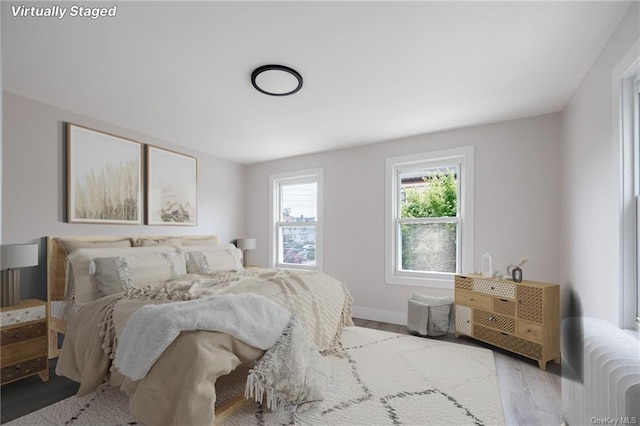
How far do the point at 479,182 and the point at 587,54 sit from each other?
64.3 inches

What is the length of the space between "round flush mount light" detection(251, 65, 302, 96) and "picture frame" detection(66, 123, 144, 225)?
2.05 meters

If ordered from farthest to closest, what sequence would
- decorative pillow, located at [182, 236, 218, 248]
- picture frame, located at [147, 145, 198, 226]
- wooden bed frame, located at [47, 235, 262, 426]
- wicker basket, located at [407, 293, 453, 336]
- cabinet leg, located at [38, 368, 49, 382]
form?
decorative pillow, located at [182, 236, 218, 248], picture frame, located at [147, 145, 198, 226], wicker basket, located at [407, 293, 453, 336], wooden bed frame, located at [47, 235, 262, 426], cabinet leg, located at [38, 368, 49, 382]

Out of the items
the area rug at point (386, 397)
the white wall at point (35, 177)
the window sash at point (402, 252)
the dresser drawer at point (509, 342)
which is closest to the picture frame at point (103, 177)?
the white wall at point (35, 177)

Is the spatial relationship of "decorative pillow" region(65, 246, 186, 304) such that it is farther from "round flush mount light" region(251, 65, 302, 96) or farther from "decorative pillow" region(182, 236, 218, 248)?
"round flush mount light" region(251, 65, 302, 96)

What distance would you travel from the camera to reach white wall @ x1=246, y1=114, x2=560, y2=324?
10.5ft

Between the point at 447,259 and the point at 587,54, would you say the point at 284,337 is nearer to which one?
the point at 447,259

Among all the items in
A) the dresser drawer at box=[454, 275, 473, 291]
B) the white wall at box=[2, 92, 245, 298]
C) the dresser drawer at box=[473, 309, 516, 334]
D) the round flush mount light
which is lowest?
the dresser drawer at box=[473, 309, 516, 334]

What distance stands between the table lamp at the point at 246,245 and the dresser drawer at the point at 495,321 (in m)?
3.33

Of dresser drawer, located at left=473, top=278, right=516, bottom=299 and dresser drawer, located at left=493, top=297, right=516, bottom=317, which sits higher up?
dresser drawer, located at left=473, top=278, right=516, bottom=299

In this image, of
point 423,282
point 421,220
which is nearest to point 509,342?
point 423,282

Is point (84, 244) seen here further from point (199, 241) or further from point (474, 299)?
point (474, 299)

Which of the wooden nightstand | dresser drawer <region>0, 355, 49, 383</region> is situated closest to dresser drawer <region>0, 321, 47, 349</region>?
the wooden nightstand

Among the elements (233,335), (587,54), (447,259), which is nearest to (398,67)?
(587,54)

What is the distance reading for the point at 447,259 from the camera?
3.85m
